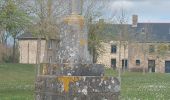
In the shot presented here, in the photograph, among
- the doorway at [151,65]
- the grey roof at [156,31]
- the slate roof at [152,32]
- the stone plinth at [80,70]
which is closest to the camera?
the stone plinth at [80,70]

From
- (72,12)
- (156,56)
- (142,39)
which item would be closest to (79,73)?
(72,12)

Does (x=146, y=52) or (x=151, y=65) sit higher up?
(x=146, y=52)

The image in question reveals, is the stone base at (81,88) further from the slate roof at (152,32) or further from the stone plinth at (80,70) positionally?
the slate roof at (152,32)

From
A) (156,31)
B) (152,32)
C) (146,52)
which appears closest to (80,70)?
(146,52)

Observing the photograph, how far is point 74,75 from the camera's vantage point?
6410 mm

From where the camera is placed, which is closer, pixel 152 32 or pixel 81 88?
pixel 81 88

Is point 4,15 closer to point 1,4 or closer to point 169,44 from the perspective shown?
point 1,4

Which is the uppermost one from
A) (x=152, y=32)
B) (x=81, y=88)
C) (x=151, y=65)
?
(x=152, y=32)

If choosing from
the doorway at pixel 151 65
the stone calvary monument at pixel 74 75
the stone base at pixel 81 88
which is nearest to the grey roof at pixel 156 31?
the doorway at pixel 151 65

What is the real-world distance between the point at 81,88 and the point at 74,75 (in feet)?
1.26

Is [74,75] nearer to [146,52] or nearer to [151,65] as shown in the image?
[146,52]

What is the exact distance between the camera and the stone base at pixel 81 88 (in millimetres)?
6043

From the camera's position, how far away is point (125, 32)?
252 feet

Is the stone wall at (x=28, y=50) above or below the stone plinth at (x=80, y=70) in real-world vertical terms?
below
